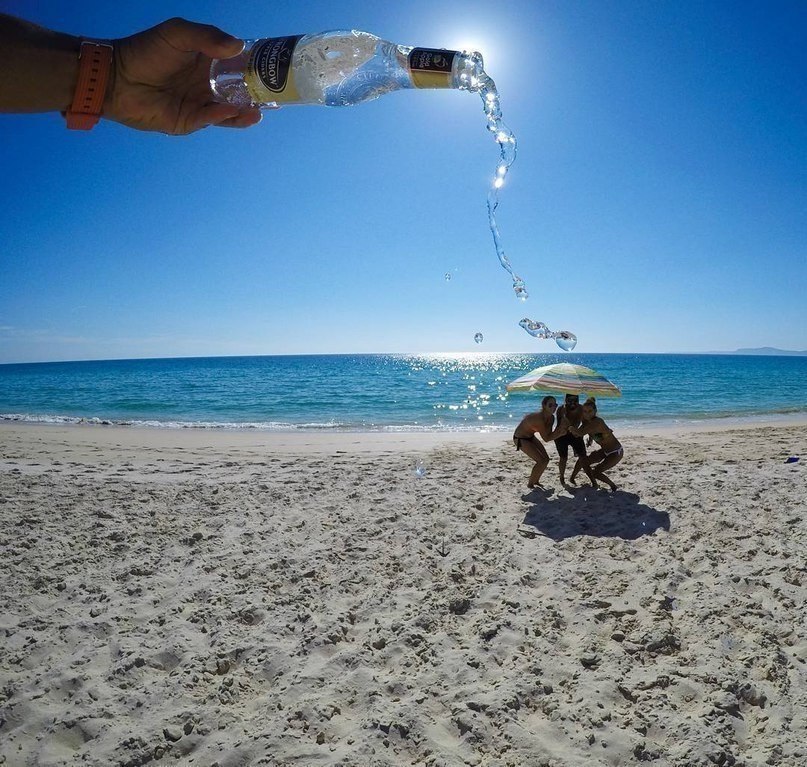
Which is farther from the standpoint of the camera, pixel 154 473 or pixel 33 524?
pixel 154 473

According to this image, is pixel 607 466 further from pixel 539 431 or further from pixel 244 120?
pixel 244 120

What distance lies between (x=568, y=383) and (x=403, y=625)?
4481 millimetres

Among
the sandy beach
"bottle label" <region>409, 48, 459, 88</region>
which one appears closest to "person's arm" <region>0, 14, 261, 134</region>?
"bottle label" <region>409, 48, 459, 88</region>

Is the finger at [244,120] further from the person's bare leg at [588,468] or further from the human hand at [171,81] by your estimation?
the person's bare leg at [588,468]

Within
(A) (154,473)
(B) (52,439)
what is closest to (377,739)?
(A) (154,473)

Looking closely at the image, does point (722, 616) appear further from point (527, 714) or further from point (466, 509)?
point (466, 509)

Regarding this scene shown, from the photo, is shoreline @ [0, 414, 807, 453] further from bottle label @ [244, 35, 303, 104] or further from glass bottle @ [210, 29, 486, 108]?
bottle label @ [244, 35, 303, 104]

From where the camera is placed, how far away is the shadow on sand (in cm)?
558

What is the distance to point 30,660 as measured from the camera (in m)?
3.32

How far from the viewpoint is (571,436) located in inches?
287

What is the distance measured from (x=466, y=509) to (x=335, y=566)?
2203mm

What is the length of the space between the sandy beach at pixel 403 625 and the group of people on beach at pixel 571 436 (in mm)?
380

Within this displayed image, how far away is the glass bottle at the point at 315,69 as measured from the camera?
2.35m

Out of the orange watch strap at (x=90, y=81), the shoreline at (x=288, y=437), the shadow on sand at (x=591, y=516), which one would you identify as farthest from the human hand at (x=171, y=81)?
the shoreline at (x=288, y=437)
